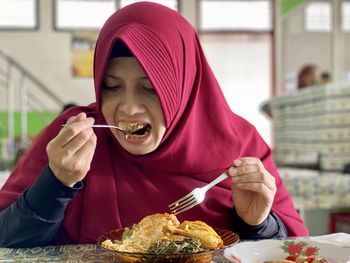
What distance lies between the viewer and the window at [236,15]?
8414 mm

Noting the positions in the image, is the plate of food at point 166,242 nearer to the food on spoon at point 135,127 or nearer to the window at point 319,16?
the food on spoon at point 135,127

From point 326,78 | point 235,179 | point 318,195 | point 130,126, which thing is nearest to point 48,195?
point 130,126

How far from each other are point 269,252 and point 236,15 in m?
7.90

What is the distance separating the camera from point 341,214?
3.03 metres

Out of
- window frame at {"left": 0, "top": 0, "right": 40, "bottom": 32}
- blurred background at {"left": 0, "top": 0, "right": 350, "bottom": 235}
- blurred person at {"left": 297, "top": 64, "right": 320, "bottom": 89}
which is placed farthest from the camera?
window frame at {"left": 0, "top": 0, "right": 40, "bottom": 32}

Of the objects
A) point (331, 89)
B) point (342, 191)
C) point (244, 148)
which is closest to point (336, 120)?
point (331, 89)

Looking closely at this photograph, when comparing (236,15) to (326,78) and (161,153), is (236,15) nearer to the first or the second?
(326,78)

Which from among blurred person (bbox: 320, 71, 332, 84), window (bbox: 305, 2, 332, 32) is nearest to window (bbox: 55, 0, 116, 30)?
window (bbox: 305, 2, 332, 32)

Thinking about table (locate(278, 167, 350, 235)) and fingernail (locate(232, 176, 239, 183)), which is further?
table (locate(278, 167, 350, 235))

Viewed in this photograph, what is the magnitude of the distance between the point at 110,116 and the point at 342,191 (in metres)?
2.18

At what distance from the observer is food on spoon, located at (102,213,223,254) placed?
850 millimetres

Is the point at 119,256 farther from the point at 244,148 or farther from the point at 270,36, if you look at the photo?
the point at 270,36

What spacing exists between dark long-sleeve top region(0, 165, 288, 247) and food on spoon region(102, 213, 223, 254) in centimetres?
15

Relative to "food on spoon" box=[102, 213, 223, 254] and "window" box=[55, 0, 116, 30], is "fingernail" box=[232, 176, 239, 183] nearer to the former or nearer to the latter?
"food on spoon" box=[102, 213, 223, 254]
